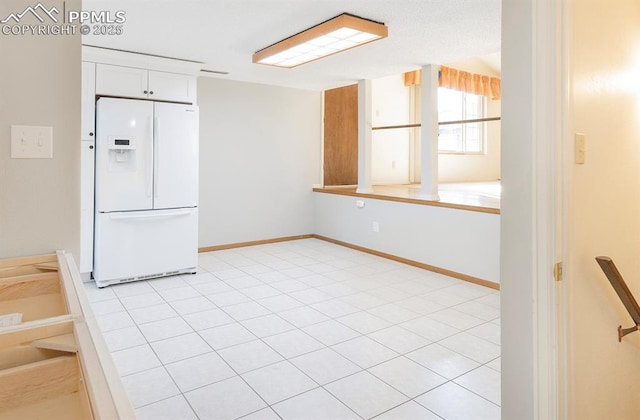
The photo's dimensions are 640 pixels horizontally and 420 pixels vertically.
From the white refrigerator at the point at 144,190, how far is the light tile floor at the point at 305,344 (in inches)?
9.1

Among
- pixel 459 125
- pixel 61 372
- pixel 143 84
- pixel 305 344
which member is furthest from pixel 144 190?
pixel 459 125

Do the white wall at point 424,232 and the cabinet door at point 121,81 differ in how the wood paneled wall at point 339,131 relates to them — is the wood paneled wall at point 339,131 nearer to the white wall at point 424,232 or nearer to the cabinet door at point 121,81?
the white wall at point 424,232

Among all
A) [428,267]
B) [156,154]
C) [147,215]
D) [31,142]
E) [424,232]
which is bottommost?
[428,267]

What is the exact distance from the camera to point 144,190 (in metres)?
3.89

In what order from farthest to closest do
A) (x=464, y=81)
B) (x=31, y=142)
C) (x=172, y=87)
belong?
(x=464, y=81)
(x=172, y=87)
(x=31, y=142)

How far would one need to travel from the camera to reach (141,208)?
3885 mm

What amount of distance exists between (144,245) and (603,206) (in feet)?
12.2

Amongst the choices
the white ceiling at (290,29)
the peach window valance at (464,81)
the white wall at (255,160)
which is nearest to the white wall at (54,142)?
the white ceiling at (290,29)

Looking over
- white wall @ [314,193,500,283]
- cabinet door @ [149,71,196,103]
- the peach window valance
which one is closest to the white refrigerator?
cabinet door @ [149,71,196,103]

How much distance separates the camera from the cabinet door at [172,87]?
4.04 m

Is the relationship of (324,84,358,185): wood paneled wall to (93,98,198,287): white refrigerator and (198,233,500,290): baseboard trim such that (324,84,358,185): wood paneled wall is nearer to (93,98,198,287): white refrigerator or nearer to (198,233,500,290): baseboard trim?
(198,233,500,290): baseboard trim

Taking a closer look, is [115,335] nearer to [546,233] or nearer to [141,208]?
[141,208]

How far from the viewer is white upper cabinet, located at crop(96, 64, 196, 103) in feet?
12.5

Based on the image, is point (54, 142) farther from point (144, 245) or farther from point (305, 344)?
point (144, 245)
